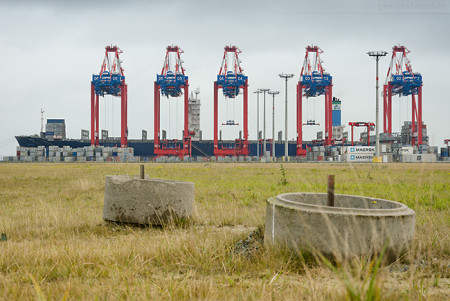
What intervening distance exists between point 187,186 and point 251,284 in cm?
265

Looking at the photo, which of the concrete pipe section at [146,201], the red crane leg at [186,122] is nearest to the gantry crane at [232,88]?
the red crane leg at [186,122]

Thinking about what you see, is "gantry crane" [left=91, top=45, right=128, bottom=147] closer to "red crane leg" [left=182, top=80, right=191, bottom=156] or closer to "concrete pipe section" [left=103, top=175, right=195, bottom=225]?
"red crane leg" [left=182, top=80, right=191, bottom=156]

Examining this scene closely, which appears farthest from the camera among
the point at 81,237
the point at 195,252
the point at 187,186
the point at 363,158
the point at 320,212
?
the point at 363,158

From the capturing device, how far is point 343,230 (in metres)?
2.74

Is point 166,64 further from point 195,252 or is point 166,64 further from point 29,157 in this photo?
point 195,252

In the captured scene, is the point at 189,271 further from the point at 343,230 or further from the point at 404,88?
the point at 404,88

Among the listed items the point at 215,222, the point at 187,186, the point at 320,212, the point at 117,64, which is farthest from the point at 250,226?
the point at 117,64

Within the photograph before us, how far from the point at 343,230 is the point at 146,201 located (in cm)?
302

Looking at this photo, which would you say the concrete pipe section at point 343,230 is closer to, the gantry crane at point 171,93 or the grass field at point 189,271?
the grass field at point 189,271

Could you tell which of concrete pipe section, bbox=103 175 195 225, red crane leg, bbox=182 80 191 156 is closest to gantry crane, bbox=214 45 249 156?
red crane leg, bbox=182 80 191 156

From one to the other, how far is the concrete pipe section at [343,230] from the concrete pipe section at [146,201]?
216cm

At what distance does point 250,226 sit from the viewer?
16.3 feet

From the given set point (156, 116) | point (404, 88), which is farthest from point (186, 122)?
point (404, 88)

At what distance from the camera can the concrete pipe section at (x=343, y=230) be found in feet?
8.87
